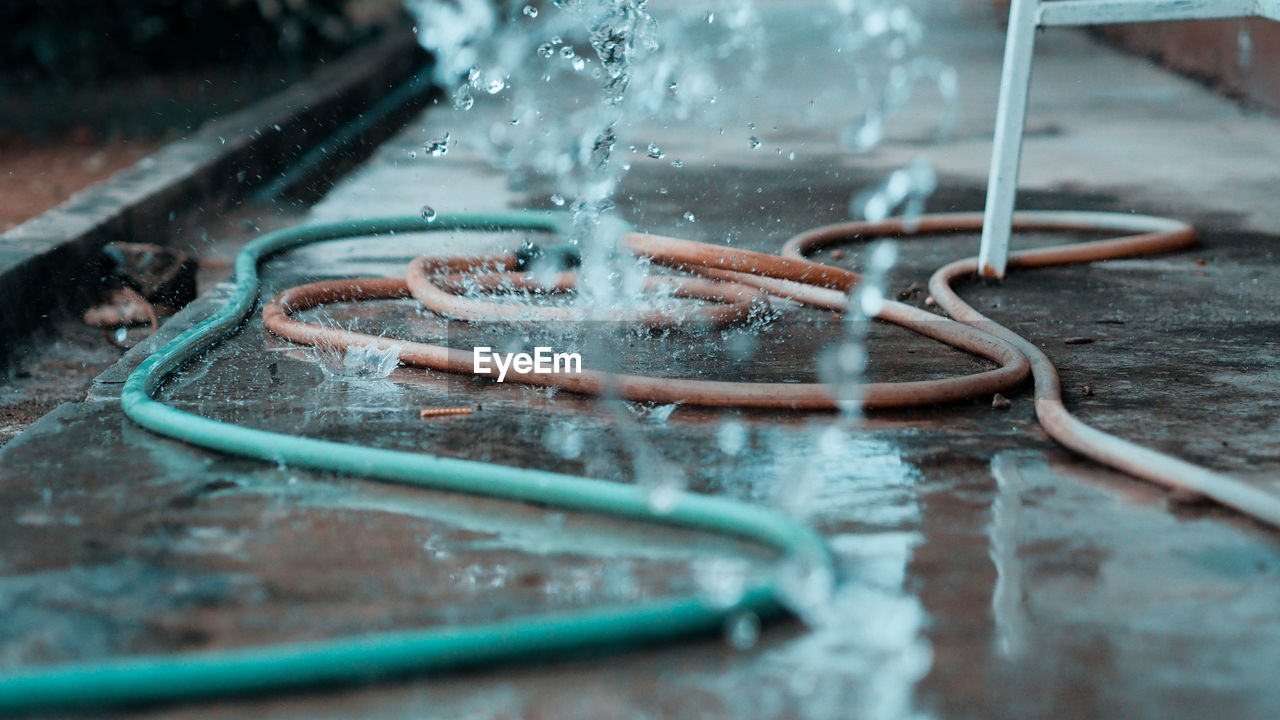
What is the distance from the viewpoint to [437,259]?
3.03m

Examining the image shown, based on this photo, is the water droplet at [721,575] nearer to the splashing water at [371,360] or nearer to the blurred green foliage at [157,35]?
the splashing water at [371,360]

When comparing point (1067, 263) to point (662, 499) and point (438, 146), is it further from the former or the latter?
point (438, 146)

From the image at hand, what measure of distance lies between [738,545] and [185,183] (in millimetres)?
3006

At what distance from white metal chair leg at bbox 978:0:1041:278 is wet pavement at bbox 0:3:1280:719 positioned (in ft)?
0.34

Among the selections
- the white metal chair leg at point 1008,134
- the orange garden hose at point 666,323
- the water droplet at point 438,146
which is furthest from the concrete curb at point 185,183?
the white metal chair leg at point 1008,134

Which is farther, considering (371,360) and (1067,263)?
(1067,263)

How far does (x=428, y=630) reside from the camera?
1.40m

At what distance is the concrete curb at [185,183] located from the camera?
10.1ft

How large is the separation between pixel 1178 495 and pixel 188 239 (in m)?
3.20

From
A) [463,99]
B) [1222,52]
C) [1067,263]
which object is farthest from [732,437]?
[1222,52]

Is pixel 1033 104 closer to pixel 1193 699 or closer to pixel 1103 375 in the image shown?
pixel 1103 375

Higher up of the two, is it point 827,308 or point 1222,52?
point 1222,52

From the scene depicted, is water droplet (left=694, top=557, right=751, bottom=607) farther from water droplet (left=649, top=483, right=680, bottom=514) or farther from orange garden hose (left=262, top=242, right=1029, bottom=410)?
orange garden hose (left=262, top=242, right=1029, bottom=410)
